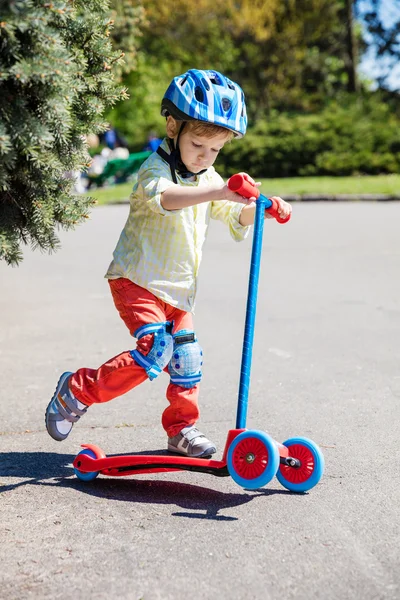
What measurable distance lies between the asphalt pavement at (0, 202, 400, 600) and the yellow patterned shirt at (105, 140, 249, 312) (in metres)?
0.83

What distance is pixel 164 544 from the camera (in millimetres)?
2998

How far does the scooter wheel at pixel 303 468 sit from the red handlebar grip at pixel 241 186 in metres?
1.01

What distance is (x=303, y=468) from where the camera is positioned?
345cm

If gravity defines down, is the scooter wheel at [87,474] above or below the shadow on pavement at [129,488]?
above

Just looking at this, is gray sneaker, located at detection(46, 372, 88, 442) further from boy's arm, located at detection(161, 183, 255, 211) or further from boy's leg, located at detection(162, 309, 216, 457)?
boy's arm, located at detection(161, 183, 255, 211)

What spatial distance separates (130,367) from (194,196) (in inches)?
30.8

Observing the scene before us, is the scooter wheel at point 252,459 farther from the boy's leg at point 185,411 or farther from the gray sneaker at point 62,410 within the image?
the gray sneaker at point 62,410

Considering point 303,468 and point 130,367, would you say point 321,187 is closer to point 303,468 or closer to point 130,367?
point 130,367

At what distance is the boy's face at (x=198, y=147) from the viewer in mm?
3633

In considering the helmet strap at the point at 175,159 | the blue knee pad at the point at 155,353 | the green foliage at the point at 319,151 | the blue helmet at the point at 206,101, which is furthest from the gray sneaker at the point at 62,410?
the green foliage at the point at 319,151

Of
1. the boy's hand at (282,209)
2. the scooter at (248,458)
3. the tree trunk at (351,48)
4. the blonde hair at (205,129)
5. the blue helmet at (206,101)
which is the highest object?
the tree trunk at (351,48)

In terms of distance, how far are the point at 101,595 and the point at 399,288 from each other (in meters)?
6.08

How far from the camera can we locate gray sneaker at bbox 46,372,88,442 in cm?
369

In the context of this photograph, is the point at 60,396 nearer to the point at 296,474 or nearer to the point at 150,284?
the point at 150,284
